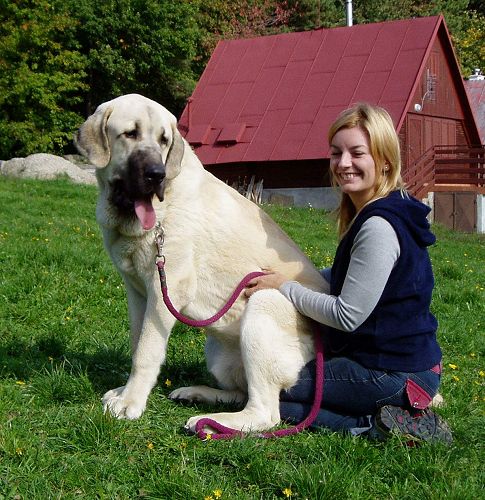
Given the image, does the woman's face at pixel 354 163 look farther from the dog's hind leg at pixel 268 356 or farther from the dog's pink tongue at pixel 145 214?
the dog's pink tongue at pixel 145 214

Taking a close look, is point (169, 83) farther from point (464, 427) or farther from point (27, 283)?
point (464, 427)

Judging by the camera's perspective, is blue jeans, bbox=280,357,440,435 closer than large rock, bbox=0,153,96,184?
Yes

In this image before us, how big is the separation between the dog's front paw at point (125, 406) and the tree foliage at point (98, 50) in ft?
72.7

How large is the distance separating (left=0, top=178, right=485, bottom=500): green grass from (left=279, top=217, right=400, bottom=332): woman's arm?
1.98ft

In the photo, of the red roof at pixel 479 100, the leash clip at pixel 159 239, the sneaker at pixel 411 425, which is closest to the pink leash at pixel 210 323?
the leash clip at pixel 159 239

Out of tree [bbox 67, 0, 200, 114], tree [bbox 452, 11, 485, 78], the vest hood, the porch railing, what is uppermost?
tree [bbox 452, 11, 485, 78]

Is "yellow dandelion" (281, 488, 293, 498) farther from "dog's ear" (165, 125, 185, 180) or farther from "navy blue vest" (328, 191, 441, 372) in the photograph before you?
"dog's ear" (165, 125, 185, 180)

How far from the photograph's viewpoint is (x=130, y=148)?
4.17 metres

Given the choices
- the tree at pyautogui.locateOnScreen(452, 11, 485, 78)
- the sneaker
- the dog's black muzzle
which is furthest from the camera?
the tree at pyautogui.locateOnScreen(452, 11, 485, 78)

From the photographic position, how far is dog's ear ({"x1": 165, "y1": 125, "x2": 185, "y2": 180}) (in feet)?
14.1

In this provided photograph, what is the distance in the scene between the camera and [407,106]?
21.8 m

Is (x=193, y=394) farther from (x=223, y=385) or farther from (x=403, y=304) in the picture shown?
(x=403, y=304)

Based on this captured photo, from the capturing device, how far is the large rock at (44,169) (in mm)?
17547

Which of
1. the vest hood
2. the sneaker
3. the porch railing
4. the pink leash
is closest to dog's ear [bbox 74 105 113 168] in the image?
the pink leash
